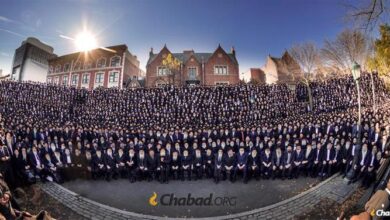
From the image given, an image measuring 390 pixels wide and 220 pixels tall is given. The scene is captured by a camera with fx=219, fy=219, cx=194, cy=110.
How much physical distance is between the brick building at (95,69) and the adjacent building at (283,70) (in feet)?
86.1

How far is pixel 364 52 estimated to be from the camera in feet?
74.9

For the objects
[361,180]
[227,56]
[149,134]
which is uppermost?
[227,56]

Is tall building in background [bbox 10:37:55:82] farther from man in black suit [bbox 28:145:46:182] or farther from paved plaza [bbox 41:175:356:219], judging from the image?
paved plaza [bbox 41:175:356:219]

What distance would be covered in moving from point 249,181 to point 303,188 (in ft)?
7.07

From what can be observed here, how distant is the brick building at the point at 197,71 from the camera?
3775 centimetres

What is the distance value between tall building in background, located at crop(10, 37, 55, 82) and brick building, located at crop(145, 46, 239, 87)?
25.3 m

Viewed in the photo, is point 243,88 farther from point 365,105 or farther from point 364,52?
point 364,52

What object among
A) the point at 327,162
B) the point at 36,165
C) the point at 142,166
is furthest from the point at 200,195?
the point at 36,165

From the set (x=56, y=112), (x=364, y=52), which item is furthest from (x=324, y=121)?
(x=56, y=112)

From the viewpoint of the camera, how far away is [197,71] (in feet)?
126

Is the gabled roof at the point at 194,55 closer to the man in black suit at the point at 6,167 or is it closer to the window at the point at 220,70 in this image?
the window at the point at 220,70

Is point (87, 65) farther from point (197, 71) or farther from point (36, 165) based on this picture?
point (36, 165)

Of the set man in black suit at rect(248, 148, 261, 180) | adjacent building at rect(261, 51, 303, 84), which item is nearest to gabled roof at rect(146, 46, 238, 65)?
adjacent building at rect(261, 51, 303, 84)

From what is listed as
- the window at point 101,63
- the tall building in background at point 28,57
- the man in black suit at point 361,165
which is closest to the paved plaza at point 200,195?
the man in black suit at point 361,165
